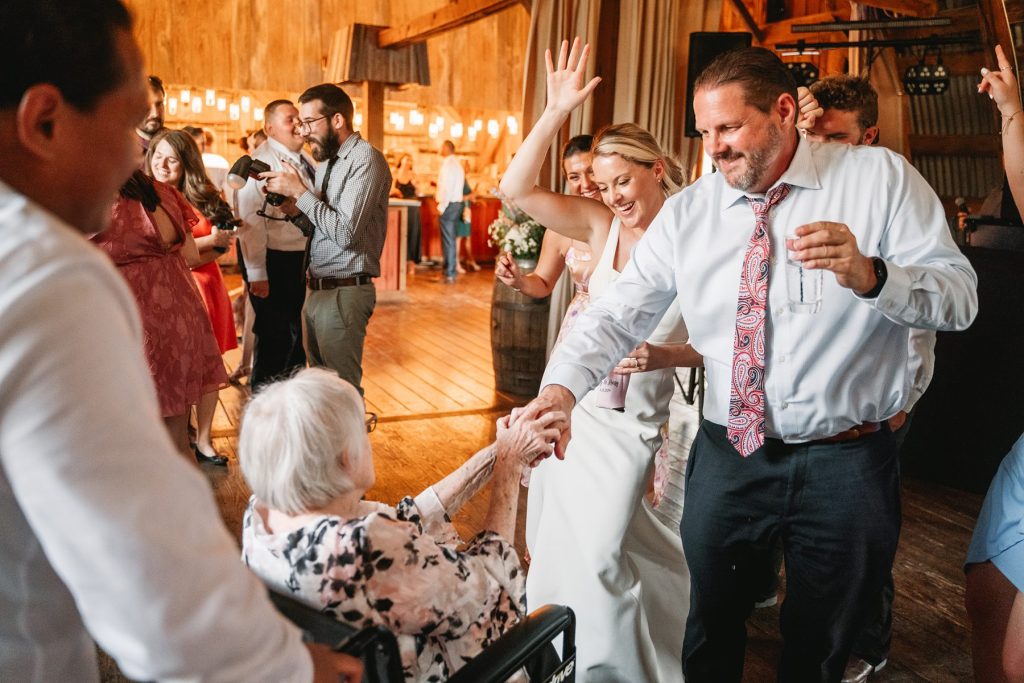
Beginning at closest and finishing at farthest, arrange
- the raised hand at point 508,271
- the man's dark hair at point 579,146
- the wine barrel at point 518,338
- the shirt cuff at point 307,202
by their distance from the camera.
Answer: the raised hand at point 508,271
the man's dark hair at point 579,146
the shirt cuff at point 307,202
the wine barrel at point 518,338

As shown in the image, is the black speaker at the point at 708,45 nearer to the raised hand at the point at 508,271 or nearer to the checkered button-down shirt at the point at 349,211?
the checkered button-down shirt at the point at 349,211

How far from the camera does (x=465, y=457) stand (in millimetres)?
4633

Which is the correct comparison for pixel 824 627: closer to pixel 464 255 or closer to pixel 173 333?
pixel 173 333

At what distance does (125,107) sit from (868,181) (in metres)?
1.57

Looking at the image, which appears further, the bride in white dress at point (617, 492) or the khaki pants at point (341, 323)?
the khaki pants at point (341, 323)

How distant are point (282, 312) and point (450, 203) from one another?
673 centimetres

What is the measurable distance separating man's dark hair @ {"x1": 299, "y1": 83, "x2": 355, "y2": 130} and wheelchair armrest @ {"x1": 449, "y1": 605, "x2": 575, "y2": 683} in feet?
9.77

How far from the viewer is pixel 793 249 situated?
5.15ft

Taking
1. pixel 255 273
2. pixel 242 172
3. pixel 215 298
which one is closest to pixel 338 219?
pixel 242 172

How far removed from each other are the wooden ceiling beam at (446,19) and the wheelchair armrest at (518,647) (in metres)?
6.27

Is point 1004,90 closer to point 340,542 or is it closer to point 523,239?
point 340,542

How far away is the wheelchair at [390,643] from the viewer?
1.23 m

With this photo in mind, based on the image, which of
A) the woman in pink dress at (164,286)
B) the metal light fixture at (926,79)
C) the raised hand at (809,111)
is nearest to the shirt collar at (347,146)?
the woman in pink dress at (164,286)

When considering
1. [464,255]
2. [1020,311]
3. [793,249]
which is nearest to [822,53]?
[464,255]
